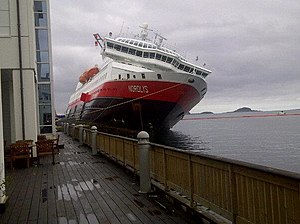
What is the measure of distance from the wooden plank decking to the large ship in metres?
17.2

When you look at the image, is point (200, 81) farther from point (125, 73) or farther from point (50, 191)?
point (50, 191)

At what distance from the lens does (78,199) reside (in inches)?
251

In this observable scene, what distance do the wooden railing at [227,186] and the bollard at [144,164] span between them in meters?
0.11

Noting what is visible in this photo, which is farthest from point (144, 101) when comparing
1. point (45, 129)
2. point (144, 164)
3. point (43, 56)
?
point (144, 164)

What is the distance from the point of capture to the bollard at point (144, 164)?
6.83m

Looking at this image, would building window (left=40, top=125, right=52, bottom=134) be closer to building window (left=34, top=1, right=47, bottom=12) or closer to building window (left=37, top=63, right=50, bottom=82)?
building window (left=37, top=63, right=50, bottom=82)

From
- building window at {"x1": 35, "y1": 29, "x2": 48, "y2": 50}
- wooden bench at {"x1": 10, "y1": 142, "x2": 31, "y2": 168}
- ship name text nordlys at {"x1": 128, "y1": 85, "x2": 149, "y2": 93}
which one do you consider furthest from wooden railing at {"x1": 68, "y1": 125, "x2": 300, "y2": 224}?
ship name text nordlys at {"x1": 128, "y1": 85, "x2": 149, "y2": 93}

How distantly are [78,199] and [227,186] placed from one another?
3.22 m

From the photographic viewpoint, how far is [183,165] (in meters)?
5.42

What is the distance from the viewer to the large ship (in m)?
27.0

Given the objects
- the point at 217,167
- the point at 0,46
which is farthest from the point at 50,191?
the point at 0,46

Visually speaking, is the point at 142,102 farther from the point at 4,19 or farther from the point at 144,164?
the point at 144,164

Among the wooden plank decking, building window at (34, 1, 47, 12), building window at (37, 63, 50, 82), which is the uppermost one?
building window at (34, 1, 47, 12)

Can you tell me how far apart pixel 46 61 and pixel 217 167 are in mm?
17771
